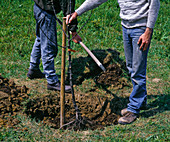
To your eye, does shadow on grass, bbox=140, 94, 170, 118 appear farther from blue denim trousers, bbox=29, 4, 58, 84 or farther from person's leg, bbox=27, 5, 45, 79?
person's leg, bbox=27, 5, 45, 79

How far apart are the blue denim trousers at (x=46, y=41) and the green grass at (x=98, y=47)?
826 mm

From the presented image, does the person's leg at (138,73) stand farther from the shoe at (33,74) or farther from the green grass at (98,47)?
the shoe at (33,74)

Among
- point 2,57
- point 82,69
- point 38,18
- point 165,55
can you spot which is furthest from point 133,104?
point 2,57

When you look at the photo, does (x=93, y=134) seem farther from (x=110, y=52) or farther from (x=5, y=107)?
(x=110, y=52)

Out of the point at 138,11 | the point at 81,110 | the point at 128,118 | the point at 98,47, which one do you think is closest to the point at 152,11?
Result: the point at 138,11

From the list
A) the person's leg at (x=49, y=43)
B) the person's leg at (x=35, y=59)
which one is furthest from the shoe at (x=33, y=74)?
the person's leg at (x=49, y=43)

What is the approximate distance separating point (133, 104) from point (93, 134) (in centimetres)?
84

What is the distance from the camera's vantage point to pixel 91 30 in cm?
726

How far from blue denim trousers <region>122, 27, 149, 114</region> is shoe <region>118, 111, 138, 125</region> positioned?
6cm

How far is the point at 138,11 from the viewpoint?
3273 millimetres

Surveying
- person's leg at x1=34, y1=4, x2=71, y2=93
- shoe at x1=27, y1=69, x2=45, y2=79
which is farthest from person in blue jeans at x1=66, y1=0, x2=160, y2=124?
shoe at x1=27, y1=69, x2=45, y2=79

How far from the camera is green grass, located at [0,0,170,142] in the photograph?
10.9 ft

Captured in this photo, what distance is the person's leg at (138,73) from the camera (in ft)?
11.2

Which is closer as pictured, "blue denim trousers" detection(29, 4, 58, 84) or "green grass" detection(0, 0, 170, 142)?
"green grass" detection(0, 0, 170, 142)
